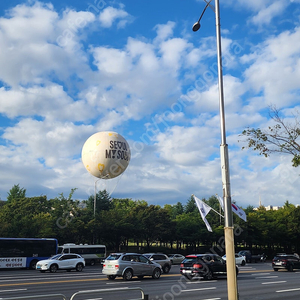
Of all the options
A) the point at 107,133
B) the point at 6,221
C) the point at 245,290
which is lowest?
the point at 245,290

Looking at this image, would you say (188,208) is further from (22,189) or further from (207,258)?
(207,258)

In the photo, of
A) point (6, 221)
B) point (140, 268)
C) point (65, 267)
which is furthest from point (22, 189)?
point (140, 268)

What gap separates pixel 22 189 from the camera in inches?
3196

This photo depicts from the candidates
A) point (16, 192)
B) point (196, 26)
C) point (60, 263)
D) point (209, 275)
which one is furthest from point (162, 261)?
point (16, 192)

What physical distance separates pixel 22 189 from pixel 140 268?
64.0m

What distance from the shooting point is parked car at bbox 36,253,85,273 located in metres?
30.3

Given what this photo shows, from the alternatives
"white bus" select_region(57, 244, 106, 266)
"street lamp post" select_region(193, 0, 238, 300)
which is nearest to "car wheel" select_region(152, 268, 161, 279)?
"street lamp post" select_region(193, 0, 238, 300)

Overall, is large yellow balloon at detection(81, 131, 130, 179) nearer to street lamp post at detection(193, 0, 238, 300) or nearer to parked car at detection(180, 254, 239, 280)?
parked car at detection(180, 254, 239, 280)

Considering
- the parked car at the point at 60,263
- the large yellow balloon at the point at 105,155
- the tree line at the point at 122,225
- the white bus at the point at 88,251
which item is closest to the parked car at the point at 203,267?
the parked car at the point at 60,263

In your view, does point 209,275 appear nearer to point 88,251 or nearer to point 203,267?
point 203,267

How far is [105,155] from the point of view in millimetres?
33625

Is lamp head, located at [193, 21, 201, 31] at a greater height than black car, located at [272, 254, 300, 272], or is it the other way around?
lamp head, located at [193, 21, 201, 31]

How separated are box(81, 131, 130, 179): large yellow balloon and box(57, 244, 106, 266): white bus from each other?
12.8m

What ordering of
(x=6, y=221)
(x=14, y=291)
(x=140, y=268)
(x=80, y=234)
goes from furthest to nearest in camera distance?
(x=80, y=234) < (x=6, y=221) < (x=140, y=268) < (x=14, y=291)
